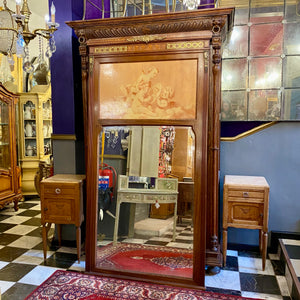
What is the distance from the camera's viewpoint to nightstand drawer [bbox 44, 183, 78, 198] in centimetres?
284

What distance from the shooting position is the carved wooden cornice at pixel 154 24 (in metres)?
2.36

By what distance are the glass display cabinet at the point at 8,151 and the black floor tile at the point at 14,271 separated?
1.80 m

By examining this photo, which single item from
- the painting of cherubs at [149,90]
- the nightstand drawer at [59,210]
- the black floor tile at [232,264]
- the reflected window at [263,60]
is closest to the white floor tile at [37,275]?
the nightstand drawer at [59,210]

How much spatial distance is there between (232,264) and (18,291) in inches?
74.7

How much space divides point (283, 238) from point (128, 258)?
5.22ft

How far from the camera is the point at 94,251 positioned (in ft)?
8.87

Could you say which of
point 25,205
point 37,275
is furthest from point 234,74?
point 25,205

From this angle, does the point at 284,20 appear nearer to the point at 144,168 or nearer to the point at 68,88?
the point at 144,168

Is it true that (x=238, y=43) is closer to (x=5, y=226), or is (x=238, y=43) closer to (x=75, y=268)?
(x=75, y=268)

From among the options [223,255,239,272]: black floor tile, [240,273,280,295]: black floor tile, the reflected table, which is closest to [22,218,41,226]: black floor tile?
the reflected table

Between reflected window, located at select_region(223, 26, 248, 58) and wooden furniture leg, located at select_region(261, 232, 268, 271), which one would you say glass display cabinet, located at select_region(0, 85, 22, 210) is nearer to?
reflected window, located at select_region(223, 26, 248, 58)

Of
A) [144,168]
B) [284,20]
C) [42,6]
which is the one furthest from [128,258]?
[42,6]

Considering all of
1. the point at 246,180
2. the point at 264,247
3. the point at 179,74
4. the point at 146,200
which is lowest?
the point at 264,247

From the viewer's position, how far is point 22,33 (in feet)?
6.82
